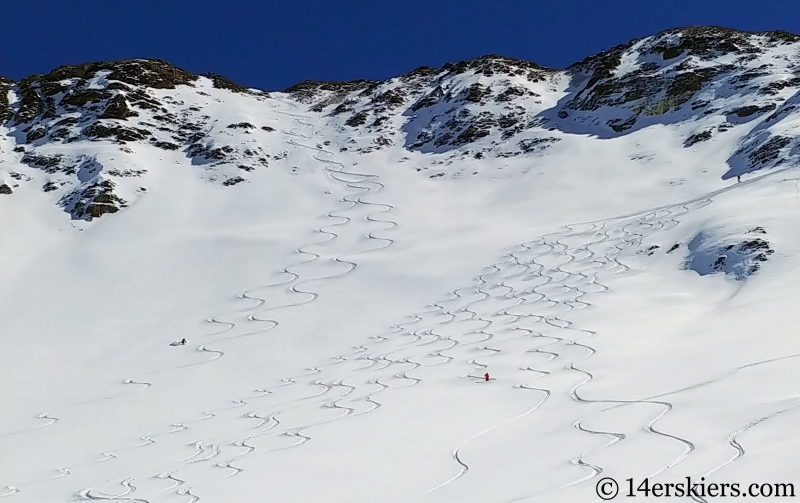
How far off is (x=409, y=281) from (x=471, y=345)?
1104cm

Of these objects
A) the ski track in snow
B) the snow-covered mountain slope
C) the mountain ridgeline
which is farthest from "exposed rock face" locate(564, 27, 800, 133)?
the ski track in snow

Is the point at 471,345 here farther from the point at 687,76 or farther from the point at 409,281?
the point at 687,76

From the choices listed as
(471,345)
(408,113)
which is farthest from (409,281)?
(408,113)

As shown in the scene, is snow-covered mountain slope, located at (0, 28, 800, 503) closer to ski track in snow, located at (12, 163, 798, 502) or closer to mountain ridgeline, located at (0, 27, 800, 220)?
ski track in snow, located at (12, 163, 798, 502)

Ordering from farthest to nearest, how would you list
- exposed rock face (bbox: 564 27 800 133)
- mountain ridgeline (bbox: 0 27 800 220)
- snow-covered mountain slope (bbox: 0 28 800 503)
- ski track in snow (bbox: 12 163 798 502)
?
1. exposed rock face (bbox: 564 27 800 133)
2. mountain ridgeline (bbox: 0 27 800 220)
3. ski track in snow (bbox: 12 163 798 502)
4. snow-covered mountain slope (bbox: 0 28 800 503)

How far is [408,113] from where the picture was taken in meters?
74.4

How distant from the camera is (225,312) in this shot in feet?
104

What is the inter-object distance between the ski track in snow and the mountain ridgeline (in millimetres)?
17946

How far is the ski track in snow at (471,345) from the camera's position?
1212 cm

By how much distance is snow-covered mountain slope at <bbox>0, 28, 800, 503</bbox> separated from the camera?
11852mm

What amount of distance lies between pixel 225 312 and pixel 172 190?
84.8 feet

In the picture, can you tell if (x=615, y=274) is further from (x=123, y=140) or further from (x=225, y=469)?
(x=123, y=140)

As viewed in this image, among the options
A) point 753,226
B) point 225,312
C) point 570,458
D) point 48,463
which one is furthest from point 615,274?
point 48,463

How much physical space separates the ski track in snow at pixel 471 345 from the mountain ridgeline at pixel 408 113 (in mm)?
17946
